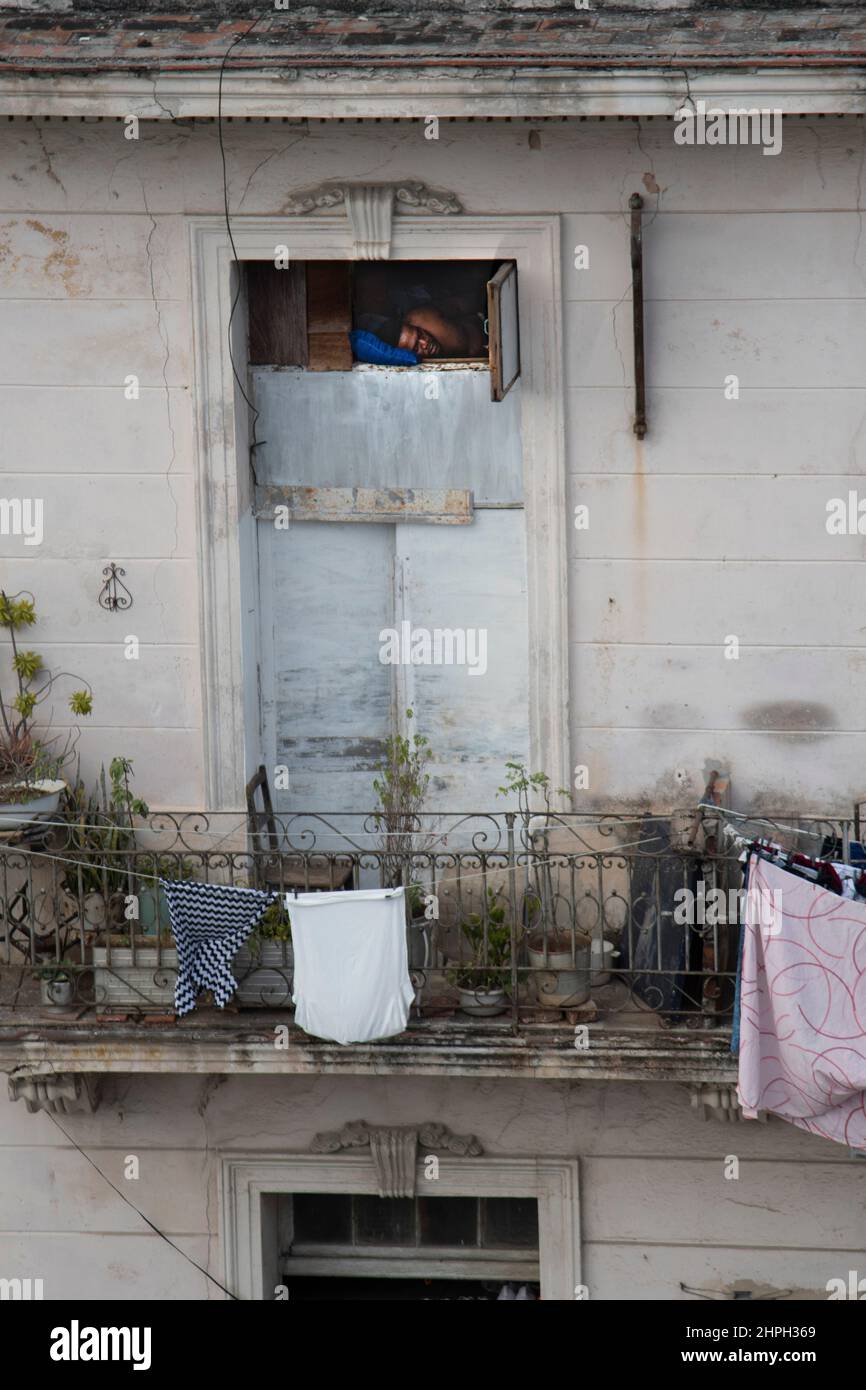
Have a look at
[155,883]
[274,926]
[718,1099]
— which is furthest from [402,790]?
[718,1099]

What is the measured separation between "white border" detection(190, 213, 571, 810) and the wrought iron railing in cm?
52

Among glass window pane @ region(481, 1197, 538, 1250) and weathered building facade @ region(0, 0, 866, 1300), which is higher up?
weathered building facade @ region(0, 0, 866, 1300)

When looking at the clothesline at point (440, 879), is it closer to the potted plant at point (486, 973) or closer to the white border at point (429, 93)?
the potted plant at point (486, 973)

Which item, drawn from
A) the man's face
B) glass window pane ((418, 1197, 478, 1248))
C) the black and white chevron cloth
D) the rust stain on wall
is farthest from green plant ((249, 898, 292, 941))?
the rust stain on wall

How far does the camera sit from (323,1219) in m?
11.7

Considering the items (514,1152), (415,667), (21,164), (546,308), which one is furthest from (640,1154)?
(21,164)

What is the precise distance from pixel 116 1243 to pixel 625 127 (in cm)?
710

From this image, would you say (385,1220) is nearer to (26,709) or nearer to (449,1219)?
(449,1219)

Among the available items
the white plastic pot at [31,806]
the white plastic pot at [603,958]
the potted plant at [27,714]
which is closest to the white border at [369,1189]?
the white plastic pot at [603,958]

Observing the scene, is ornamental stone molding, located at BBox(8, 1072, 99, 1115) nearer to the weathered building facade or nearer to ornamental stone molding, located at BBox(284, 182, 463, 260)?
the weathered building facade

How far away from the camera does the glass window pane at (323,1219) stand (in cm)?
1166

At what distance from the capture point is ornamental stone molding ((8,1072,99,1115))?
10.6 meters

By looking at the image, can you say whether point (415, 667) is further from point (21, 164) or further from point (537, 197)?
point (21, 164)

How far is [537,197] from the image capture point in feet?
34.3
